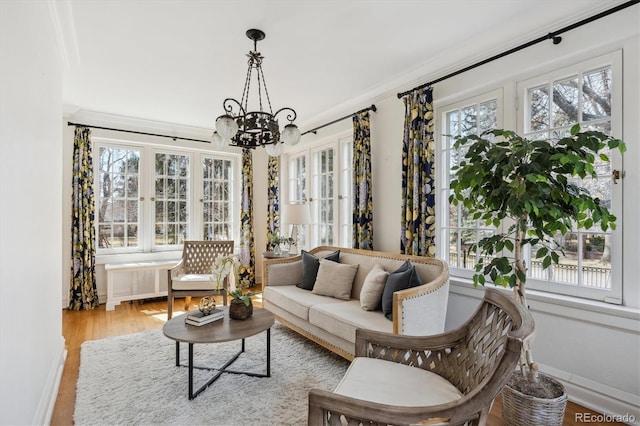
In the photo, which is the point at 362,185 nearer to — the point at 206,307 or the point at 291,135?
the point at 291,135

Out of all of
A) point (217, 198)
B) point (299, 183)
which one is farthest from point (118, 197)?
point (299, 183)

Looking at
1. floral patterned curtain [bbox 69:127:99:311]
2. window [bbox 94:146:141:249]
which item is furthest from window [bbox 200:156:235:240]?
floral patterned curtain [bbox 69:127:99:311]

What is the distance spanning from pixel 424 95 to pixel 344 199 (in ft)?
5.71

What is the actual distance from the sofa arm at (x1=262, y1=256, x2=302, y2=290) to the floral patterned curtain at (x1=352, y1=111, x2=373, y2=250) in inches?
29.9

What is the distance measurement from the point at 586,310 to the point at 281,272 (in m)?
2.80

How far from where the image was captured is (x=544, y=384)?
77.1 inches

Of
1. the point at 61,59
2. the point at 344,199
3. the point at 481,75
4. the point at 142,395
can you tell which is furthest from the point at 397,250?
the point at 61,59

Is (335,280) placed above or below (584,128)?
below

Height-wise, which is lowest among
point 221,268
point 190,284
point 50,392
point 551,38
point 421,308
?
point 50,392

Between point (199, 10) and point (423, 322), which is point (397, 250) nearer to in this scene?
point (423, 322)

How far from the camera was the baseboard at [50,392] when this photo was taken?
1962 mm

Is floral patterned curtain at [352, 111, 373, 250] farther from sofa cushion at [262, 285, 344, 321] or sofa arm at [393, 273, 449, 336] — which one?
sofa arm at [393, 273, 449, 336]

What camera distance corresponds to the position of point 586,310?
2.24 metres

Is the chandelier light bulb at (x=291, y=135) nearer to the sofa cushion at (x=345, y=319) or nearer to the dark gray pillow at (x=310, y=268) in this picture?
the sofa cushion at (x=345, y=319)
